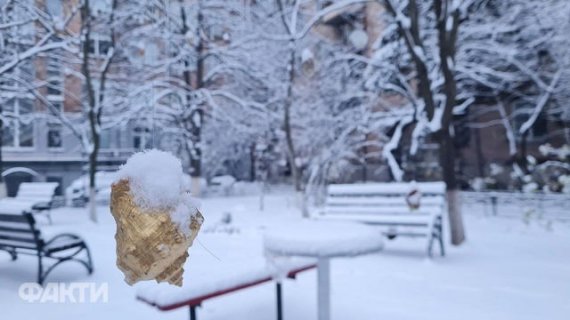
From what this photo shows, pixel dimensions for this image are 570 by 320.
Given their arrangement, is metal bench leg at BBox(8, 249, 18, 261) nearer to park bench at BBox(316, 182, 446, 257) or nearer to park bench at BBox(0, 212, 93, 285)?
park bench at BBox(0, 212, 93, 285)

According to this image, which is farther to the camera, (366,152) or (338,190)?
(366,152)

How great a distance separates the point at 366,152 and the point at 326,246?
35.0 ft

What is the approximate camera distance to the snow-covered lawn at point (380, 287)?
7.02 ft

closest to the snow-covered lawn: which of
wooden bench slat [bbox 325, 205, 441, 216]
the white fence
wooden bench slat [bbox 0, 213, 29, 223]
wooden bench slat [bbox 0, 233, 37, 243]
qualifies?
wooden bench slat [bbox 0, 233, 37, 243]

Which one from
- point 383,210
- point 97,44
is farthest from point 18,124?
point 383,210

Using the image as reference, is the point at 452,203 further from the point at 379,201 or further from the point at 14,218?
the point at 14,218

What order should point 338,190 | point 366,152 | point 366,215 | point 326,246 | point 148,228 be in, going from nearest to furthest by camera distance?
point 148,228, point 326,246, point 366,215, point 338,190, point 366,152

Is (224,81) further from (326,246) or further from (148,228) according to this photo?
(148,228)

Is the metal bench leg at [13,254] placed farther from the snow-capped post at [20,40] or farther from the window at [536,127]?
the window at [536,127]

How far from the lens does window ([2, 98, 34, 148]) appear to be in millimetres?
1883

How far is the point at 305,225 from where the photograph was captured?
9.61 feet

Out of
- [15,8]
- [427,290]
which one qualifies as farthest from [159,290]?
[427,290]

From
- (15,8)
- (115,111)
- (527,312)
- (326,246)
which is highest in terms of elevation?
(115,111)

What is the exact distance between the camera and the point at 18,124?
6.93 ft
